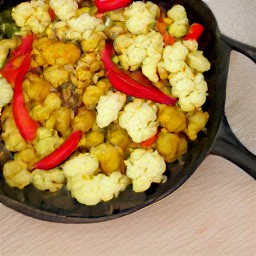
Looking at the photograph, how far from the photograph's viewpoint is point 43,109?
96 cm

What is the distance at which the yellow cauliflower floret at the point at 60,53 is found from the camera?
97 centimetres

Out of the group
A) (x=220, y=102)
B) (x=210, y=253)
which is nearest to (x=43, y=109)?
(x=220, y=102)

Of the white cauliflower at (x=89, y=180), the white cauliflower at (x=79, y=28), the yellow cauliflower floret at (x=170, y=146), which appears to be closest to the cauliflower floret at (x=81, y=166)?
the white cauliflower at (x=89, y=180)

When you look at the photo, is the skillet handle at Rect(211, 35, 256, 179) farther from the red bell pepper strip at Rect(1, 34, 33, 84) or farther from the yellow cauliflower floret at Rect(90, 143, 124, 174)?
the red bell pepper strip at Rect(1, 34, 33, 84)

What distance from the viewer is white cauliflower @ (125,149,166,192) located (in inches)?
37.7

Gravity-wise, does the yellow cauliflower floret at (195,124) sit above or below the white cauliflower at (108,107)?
below

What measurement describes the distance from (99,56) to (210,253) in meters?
0.45

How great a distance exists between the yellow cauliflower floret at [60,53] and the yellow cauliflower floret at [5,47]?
0.08 m

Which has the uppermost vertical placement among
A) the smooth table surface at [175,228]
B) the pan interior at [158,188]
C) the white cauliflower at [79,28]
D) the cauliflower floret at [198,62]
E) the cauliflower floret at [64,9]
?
the cauliflower floret at [64,9]

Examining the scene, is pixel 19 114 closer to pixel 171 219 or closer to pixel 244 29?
pixel 171 219

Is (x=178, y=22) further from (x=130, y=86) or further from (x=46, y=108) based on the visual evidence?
(x=46, y=108)

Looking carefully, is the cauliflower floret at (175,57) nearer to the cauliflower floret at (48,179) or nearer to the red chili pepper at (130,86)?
the red chili pepper at (130,86)

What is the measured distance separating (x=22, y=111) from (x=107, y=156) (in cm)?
17

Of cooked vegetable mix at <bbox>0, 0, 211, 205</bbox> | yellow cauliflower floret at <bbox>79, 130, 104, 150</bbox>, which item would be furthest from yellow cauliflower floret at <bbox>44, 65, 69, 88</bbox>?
yellow cauliflower floret at <bbox>79, 130, 104, 150</bbox>
